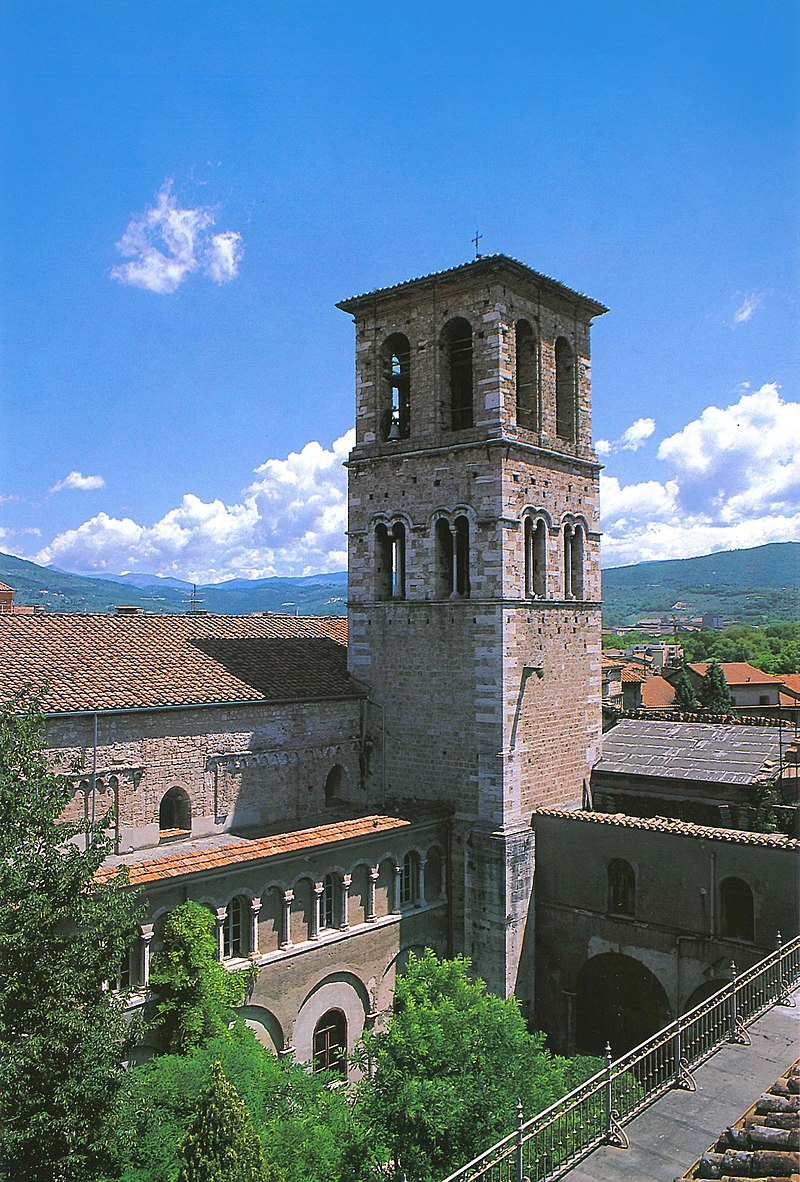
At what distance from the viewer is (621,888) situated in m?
22.0

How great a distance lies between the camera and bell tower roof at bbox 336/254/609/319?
23594mm

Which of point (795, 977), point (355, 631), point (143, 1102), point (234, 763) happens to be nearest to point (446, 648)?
point (355, 631)

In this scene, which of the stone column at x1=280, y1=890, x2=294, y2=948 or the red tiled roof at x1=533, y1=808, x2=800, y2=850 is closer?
the stone column at x1=280, y1=890, x2=294, y2=948

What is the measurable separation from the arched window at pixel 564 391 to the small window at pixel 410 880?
42.5 feet

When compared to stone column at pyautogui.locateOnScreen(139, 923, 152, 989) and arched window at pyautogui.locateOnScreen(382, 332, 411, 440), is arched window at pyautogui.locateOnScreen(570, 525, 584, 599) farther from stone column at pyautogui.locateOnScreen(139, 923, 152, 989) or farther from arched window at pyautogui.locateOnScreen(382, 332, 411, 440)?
stone column at pyautogui.locateOnScreen(139, 923, 152, 989)

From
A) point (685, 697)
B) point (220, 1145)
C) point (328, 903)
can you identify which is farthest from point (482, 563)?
point (685, 697)

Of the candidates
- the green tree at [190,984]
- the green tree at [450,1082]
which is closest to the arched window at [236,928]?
the green tree at [190,984]

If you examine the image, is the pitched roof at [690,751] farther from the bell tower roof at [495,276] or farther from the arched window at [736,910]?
the bell tower roof at [495,276]

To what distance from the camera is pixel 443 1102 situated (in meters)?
13.1

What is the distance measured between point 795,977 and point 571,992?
868 cm

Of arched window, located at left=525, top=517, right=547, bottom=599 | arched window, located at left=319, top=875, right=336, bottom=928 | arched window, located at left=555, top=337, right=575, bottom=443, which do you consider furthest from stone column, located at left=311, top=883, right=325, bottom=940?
arched window, located at left=555, top=337, right=575, bottom=443

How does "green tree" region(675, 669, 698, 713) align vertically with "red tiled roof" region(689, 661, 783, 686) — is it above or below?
below

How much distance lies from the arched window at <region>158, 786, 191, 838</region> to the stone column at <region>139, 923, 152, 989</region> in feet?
14.6

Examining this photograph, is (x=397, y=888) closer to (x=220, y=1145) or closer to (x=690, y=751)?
(x=690, y=751)
